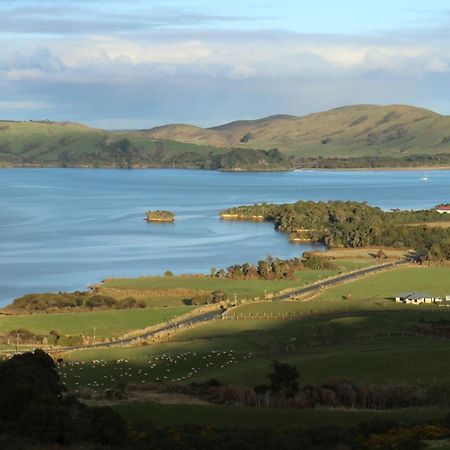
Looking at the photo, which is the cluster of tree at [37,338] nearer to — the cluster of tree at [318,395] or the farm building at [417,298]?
the cluster of tree at [318,395]

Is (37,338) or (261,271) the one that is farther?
(261,271)

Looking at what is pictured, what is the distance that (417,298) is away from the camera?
1971 inches

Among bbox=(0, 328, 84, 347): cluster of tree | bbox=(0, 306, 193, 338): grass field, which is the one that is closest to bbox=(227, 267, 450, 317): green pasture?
bbox=(0, 306, 193, 338): grass field

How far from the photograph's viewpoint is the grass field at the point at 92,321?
42969mm

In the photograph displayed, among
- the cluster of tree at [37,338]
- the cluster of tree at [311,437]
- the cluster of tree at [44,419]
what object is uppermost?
the cluster of tree at [44,419]

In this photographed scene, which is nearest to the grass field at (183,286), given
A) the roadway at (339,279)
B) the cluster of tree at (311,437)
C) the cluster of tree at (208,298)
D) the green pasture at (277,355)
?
the cluster of tree at (208,298)

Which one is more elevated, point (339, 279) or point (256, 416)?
point (256, 416)

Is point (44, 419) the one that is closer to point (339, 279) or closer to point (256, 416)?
point (256, 416)

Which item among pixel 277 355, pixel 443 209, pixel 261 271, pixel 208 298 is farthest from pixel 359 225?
pixel 277 355

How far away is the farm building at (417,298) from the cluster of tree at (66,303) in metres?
12.7

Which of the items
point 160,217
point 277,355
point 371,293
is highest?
point 160,217

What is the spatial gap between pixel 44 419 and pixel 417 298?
115 feet

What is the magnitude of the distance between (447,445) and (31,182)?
183232 millimetres

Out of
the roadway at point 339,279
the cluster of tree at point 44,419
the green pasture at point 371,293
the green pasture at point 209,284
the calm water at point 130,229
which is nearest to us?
the cluster of tree at point 44,419
